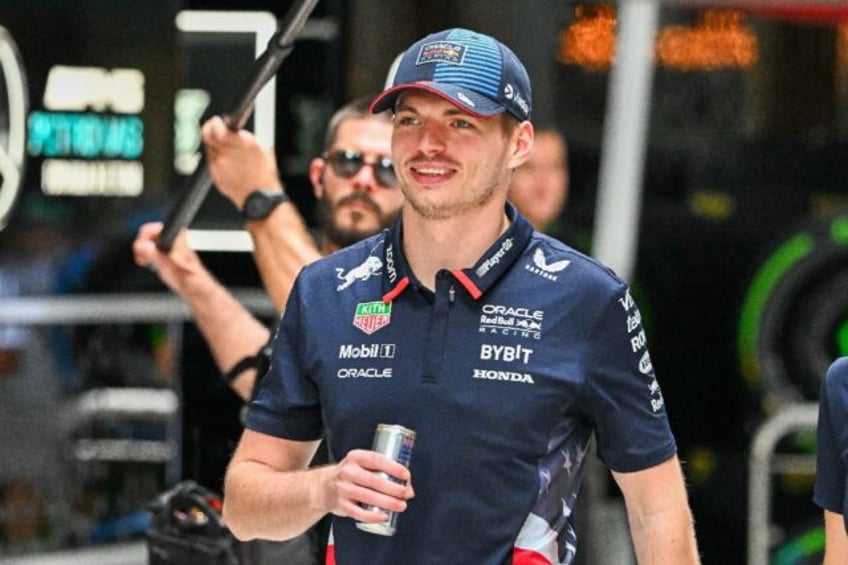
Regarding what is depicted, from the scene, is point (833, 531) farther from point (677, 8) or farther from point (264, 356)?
point (677, 8)

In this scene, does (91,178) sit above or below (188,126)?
below

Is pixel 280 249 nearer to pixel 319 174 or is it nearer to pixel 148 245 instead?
pixel 319 174

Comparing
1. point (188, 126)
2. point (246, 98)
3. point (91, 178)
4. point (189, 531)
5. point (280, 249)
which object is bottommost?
point (189, 531)

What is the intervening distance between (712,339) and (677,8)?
1.07 m

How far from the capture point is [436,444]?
3.36 meters

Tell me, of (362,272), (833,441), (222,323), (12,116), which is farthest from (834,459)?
(12,116)

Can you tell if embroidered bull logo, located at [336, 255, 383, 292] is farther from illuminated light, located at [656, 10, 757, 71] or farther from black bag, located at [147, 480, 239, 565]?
illuminated light, located at [656, 10, 757, 71]

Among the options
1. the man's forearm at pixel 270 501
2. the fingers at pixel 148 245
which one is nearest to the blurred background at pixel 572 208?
the fingers at pixel 148 245

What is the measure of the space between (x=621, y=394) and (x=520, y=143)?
1.49ft

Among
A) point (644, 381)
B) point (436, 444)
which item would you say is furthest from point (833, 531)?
point (436, 444)

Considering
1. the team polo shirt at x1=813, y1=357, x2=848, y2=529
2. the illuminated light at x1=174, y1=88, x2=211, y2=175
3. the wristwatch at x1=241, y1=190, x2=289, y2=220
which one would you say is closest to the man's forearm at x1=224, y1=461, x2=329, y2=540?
the team polo shirt at x1=813, y1=357, x2=848, y2=529

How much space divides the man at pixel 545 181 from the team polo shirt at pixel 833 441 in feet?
8.93

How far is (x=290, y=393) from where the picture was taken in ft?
11.6

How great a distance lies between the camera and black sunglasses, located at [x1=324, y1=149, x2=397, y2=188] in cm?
479
